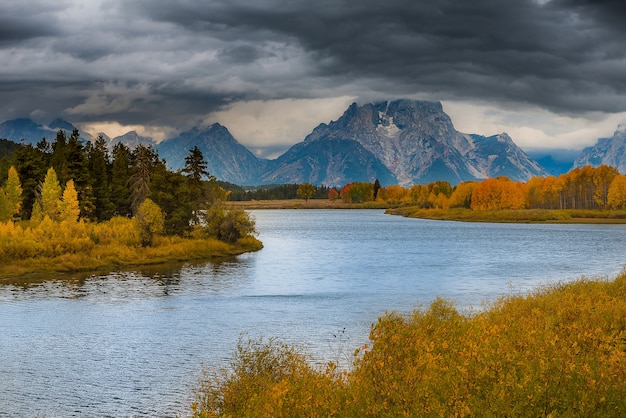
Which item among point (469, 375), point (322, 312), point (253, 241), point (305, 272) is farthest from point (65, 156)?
point (469, 375)

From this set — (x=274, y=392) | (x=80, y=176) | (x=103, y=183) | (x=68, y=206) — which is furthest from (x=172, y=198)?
(x=274, y=392)

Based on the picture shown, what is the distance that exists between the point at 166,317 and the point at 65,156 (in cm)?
6983

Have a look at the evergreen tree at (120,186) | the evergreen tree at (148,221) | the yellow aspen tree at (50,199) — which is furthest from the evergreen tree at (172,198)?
the evergreen tree at (120,186)

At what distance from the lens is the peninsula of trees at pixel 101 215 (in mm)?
72500

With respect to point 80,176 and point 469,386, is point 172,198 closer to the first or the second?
point 80,176

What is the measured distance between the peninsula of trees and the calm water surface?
23.5 ft

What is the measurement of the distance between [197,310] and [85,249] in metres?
34.6

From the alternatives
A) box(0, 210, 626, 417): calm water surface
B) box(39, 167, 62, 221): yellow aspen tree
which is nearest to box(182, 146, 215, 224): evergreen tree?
box(0, 210, 626, 417): calm water surface

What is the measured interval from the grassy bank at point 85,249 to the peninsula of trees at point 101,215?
118 millimetres

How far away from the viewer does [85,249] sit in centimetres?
7600

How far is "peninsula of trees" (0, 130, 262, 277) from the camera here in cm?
7250

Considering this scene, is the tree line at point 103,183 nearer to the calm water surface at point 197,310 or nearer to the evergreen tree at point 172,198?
the evergreen tree at point 172,198

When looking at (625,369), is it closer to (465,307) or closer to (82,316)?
(465,307)

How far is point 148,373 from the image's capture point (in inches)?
1167
